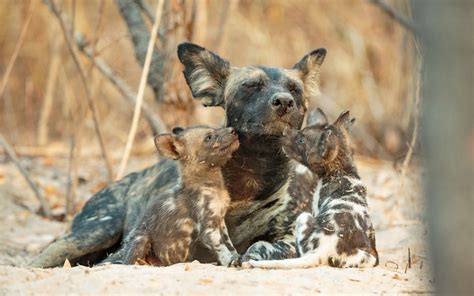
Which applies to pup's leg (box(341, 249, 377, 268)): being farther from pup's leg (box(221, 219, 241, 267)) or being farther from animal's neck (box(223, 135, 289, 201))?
animal's neck (box(223, 135, 289, 201))

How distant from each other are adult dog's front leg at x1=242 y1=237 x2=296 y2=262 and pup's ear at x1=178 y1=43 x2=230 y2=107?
1.12m

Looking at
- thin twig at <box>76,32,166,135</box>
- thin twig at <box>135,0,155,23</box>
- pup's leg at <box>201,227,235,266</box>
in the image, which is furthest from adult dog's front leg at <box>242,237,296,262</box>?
thin twig at <box>135,0,155,23</box>

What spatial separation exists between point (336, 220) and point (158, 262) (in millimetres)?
1263

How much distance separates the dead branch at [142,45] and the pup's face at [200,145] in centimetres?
314

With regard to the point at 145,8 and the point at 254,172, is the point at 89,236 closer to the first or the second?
the point at 254,172

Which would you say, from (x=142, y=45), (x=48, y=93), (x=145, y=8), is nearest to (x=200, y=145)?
(x=142, y=45)

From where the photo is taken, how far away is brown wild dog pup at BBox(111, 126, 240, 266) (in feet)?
19.0

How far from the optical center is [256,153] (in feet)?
20.5

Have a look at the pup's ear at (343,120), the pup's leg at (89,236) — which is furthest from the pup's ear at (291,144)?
the pup's leg at (89,236)

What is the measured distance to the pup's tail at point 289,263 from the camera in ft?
16.8

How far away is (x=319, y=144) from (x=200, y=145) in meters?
0.88

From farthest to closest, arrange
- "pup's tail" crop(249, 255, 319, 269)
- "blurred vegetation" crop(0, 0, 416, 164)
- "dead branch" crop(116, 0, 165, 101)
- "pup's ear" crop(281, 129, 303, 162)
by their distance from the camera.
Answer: "blurred vegetation" crop(0, 0, 416, 164) < "dead branch" crop(116, 0, 165, 101) < "pup's ear" crop(281, 129, 303, 162) < "pup's tail" crop(249, 255, 319, 269)

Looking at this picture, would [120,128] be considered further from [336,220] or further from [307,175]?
[336,220]

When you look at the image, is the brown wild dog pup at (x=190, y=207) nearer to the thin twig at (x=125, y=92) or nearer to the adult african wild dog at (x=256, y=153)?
the adult african wild dog at (x=256, y=153)
